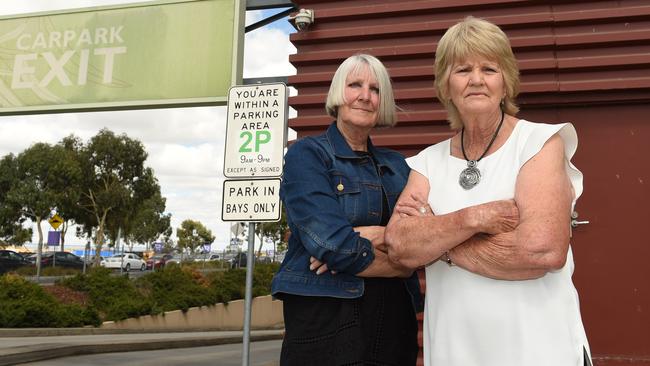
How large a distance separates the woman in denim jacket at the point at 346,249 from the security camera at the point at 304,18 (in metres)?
3.41

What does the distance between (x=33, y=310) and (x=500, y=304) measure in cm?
1442

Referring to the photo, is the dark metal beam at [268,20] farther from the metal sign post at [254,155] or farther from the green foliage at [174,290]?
the green foliage at [174,290]

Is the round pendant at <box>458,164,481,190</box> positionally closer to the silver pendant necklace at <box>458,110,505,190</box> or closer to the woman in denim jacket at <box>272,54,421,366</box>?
the silver pendant necklace at <box>458,110,505,190</box>

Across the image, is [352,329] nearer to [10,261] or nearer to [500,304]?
[500,304]

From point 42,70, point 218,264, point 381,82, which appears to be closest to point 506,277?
point 381,82

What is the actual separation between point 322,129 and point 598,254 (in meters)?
2.70

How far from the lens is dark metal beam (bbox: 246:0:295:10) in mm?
6918

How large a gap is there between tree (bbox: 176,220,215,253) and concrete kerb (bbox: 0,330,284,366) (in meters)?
62.8

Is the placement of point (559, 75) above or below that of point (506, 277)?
above

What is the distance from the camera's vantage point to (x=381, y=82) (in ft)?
8.48

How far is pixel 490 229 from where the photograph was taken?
6.17ft

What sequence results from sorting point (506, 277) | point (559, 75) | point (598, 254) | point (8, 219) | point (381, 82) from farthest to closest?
point (8, 219) → point (559, 75) → point (598, 254) → point (381, 82) → point (506, 277)

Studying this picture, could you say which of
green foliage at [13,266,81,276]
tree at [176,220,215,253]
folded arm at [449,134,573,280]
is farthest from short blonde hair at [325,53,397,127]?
tree at [176,220,215,253]

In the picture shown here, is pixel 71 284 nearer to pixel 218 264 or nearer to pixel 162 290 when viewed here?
pixel 162 290
